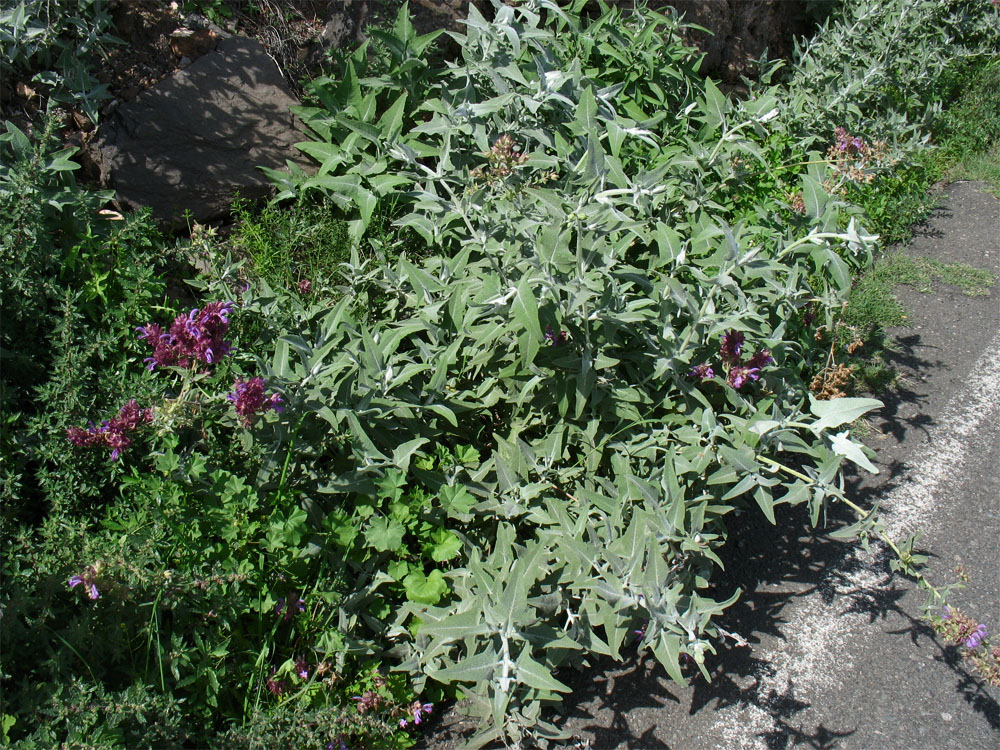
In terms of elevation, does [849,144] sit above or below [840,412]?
above

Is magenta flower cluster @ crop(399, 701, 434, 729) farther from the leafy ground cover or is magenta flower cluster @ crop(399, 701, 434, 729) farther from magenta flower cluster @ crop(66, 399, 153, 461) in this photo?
magenta flower cluster @ crop(66, 399, 153, 461)

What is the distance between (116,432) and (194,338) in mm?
416

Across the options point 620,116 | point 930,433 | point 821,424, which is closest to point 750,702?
point 821,424

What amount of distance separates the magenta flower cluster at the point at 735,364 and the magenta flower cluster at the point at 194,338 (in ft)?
6.09

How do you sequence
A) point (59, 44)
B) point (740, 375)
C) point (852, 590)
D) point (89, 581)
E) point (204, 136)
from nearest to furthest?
point (89, 581) < point (740, 375) < point (852, 590) < point (59, 44) < point (204, 136)

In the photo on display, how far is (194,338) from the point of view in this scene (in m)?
2.64

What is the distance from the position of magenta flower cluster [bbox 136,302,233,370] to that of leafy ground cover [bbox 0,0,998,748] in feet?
0.04

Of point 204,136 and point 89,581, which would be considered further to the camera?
point 204,136

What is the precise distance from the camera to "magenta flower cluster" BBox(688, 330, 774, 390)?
3.13 metres

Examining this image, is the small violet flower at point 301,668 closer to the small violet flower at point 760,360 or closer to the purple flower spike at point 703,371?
the purple flower spike at point 703,371

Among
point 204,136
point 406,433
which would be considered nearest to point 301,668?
point 406,433

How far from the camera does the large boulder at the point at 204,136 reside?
4.09m

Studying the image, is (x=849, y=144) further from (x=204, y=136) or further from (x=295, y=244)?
(x=204, y=136)

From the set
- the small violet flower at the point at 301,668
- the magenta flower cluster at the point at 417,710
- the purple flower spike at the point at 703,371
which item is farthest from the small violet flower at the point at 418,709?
the purple flower spike at the point at 703,371
